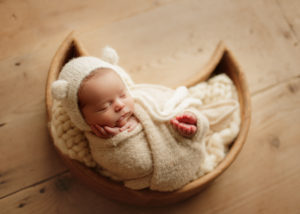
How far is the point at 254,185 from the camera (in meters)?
1.14

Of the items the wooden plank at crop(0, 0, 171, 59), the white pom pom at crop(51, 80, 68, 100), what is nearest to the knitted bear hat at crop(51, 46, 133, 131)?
the white pom pom at crop(51, 80, 68, 100)

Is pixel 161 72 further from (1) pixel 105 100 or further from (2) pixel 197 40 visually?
(1) pixel 105 100

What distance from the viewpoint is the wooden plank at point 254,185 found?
1046 millimetres

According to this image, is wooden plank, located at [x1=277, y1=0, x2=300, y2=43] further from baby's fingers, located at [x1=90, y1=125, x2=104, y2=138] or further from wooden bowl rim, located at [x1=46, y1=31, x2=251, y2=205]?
baby's fingers, located at [x1=90, y1=125, x2=104, y2=138]

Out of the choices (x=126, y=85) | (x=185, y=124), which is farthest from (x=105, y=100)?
(x=185, y=124)

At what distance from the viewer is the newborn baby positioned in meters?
0.72

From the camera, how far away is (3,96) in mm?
1137

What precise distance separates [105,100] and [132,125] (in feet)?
0.42

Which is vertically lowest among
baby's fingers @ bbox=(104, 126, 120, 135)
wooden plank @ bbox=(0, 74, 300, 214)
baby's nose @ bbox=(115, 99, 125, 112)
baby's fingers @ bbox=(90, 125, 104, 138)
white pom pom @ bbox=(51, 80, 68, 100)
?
wooden plank @ bbox=(0, 74, 300, 214)

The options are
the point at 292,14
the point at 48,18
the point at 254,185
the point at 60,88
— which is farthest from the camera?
the point at 292,14

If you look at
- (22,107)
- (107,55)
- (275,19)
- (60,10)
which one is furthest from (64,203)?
(275,19)

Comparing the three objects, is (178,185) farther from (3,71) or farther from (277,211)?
(3,71)

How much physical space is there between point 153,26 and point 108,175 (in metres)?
0.75

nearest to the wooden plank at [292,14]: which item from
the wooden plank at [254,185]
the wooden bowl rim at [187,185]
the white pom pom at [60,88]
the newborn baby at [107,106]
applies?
the wooden plank at [254,185]
